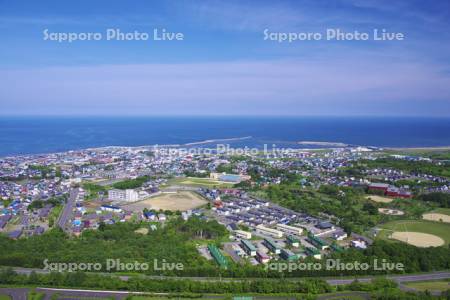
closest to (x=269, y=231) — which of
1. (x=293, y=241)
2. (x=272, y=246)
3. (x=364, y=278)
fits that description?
(x=293, y=241)

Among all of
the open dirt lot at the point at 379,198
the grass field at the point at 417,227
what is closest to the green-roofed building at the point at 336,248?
the grass field at the point at 417,227

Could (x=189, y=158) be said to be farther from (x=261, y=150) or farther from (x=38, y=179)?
(x=38, y=179)

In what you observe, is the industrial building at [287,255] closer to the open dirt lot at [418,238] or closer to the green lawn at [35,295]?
the open dirt lot at [418,238]

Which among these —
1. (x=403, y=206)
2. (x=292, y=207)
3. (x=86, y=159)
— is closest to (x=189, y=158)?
(x=86, y=159)

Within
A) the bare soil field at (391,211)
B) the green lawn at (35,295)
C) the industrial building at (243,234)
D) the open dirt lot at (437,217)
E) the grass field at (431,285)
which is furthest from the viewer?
the bare soil field at (391,211)

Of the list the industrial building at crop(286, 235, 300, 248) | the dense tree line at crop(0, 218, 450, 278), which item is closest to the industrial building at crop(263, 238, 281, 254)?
the industrial building at crop(286, 235, 300, 248)
